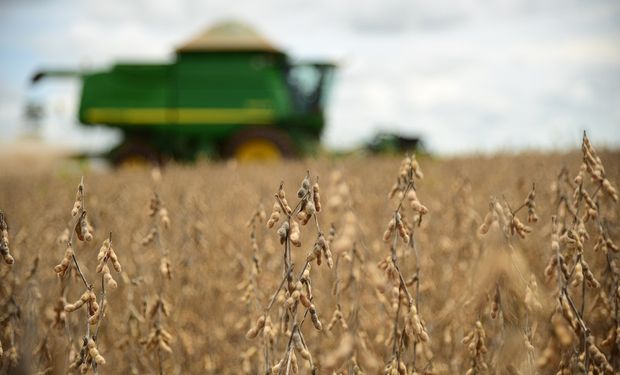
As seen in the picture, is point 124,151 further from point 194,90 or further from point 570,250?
point 570,250

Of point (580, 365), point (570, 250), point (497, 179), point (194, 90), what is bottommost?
point (580, 365)

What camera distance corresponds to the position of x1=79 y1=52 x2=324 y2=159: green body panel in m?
14.3

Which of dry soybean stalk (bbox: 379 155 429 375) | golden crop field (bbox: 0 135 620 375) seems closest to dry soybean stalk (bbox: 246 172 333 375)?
golden crop field (bbox: 0 135 620 375)

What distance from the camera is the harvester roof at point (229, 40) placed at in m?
14.5

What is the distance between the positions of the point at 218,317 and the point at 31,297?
1.64 metres

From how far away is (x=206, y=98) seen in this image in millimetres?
14445

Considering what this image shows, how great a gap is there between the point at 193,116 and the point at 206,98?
540 millimetres

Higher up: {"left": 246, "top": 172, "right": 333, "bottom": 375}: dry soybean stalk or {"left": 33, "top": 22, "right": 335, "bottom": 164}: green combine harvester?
{"left": 33, "top": 22, "right": 335, "bottom": 164}: green combine harvester

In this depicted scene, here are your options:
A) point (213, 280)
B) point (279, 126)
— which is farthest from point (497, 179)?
point (279, 126)

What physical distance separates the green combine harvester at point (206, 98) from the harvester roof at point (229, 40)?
2 centimetres

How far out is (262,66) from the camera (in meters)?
14.3

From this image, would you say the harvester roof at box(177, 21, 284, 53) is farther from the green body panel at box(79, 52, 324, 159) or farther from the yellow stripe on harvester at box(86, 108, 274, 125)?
the yellow stripe on harvester at box(86, 108, 274, 125)

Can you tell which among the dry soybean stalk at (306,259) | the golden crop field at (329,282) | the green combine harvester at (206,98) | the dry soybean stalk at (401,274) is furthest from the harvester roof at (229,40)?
the dry soybean stalk at (306,259)

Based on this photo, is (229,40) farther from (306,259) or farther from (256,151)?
(306,259)
